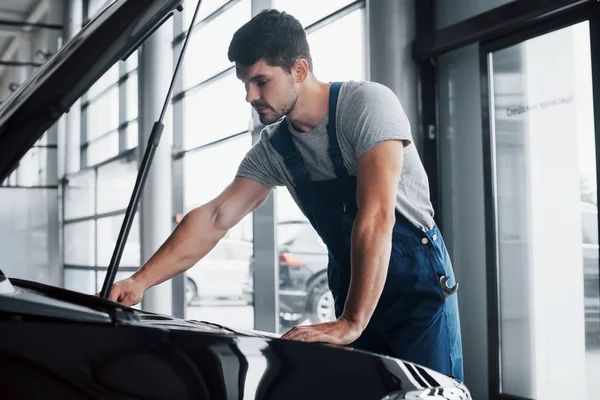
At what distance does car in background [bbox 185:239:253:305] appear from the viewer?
7.51 metres

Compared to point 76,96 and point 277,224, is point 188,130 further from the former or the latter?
point 76,96

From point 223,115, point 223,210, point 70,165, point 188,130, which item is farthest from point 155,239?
point 223,210

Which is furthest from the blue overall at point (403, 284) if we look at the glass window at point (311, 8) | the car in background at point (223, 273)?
the car in background at point (223, 273)

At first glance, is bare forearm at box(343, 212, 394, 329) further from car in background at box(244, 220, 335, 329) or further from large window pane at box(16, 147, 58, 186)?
large window pane at box(16, 147, 58, 186)

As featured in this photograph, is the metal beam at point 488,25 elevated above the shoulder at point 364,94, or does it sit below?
above

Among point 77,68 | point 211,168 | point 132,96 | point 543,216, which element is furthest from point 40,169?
point 77,68

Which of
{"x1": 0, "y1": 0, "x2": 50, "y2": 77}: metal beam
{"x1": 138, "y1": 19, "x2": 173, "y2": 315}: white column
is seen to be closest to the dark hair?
{"x1": 138, "y1": 19, "x2": 173, "y2": 315}: white column

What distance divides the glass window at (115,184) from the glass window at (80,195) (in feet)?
1.03

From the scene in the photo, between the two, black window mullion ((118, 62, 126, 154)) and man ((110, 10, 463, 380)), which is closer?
man ((110, 10, 463, 380))

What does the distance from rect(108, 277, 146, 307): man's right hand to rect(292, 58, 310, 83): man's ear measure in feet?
2.01

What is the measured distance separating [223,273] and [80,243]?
430 centimetres

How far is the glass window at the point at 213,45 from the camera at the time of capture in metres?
6.53

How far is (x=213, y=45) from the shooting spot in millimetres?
6961

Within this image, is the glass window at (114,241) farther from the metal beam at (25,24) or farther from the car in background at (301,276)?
the metal beam at (25,24)
